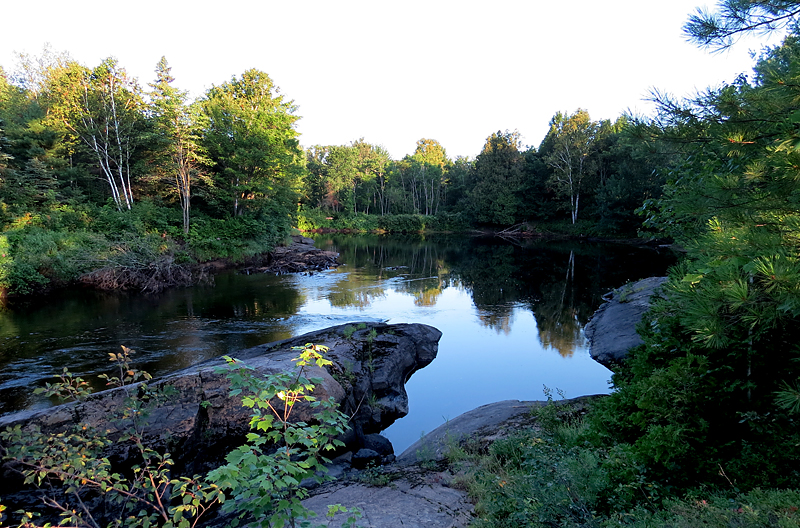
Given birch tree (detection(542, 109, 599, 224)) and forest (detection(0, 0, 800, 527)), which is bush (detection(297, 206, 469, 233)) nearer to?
forest (detection(0, 0, 800, 527))

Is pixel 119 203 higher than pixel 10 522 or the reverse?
higher

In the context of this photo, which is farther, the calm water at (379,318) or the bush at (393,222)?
the bush at (393,222)

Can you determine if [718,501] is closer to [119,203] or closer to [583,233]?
[119,203]

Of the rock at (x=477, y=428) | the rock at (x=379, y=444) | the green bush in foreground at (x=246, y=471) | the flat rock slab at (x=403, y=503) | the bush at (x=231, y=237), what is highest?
the bush at (x=231, y=237)

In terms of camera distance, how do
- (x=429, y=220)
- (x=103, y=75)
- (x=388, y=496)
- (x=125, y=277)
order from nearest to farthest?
(x=388, y=496) < (x=125, y=277) < (x=103, y=75) < (x=429, y=220)

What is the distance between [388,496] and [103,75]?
83.9 ft

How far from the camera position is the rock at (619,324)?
9344 mm

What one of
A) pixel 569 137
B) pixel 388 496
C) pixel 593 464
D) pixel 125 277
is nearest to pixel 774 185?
pixel 593 464

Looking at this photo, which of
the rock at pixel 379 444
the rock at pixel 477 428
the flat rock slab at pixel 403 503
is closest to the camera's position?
the flat rock slab at pixel 403 503

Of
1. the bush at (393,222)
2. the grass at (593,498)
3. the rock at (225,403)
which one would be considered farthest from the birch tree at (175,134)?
the bush at (393,222)

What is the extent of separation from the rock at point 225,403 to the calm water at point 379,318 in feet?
2.02

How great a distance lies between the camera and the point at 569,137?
40094 mm

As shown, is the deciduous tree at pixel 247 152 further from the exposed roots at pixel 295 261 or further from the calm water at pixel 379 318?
the calm water at pixel 379 318

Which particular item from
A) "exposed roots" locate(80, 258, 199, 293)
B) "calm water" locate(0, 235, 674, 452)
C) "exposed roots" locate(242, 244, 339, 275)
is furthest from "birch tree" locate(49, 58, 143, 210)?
"calm water" locate(0, 235, 674, 452)
